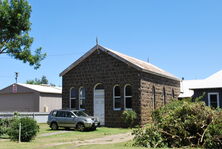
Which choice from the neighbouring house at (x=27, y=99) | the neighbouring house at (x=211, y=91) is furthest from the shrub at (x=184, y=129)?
the neighbouring house at (x=27, y=99)

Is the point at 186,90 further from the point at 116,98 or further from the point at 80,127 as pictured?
the point at 80,127

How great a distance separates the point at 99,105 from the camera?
27062mm

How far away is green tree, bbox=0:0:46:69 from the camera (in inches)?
775

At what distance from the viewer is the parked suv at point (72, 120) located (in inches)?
890

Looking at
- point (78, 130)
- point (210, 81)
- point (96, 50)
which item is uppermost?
point (96, 50)

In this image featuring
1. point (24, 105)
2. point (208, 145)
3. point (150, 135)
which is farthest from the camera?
point (24, 105)

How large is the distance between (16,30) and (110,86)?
381 inches

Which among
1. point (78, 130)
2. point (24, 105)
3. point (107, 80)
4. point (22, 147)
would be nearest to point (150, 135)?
point (22, 147)

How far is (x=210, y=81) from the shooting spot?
1064 inches

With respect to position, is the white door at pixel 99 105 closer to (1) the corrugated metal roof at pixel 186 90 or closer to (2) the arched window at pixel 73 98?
(2) the arched window at pixel 73 98

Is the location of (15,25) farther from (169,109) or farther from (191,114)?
(191,114)

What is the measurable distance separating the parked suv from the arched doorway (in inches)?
132

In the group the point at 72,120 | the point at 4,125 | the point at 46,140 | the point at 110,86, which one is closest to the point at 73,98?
the point at 110,86

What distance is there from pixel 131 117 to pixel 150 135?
10624 mm
